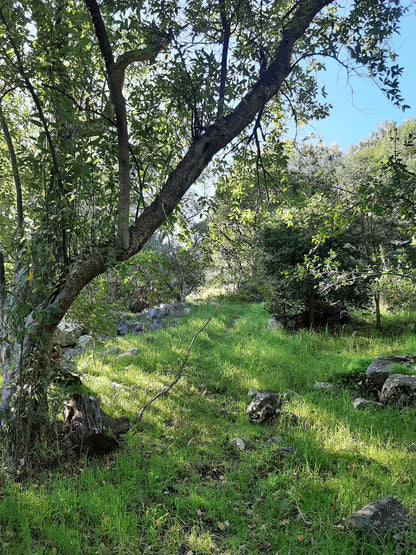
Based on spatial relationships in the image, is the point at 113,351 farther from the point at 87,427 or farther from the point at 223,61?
the point at 223,61

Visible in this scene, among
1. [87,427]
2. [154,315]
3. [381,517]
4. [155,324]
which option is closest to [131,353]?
[87,427]

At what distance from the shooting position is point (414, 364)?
5.12 metres

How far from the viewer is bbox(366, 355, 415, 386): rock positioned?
4.89 meters

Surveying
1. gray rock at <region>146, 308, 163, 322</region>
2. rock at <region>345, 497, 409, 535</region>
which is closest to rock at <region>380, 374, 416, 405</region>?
rock at <region>345, 497, 409, 535</region>

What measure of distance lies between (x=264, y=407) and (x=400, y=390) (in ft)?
6.57

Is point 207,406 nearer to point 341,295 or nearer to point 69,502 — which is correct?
point 69,502

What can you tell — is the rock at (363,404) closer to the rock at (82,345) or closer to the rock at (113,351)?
the rock at (113,351)

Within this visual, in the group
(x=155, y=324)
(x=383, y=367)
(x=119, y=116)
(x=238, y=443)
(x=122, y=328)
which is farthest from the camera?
(x=155, y=324)

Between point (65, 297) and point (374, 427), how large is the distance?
3888 mm

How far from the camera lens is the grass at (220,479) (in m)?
2.37

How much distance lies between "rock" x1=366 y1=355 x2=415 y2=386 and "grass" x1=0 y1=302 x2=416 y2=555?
0.25 m

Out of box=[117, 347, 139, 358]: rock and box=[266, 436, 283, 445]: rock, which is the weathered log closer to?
box=[266, 436, 283, 445]: rock

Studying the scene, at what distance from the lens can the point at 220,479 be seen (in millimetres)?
3197

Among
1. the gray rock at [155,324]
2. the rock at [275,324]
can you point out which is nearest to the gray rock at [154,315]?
the gray rock at [155,324]
